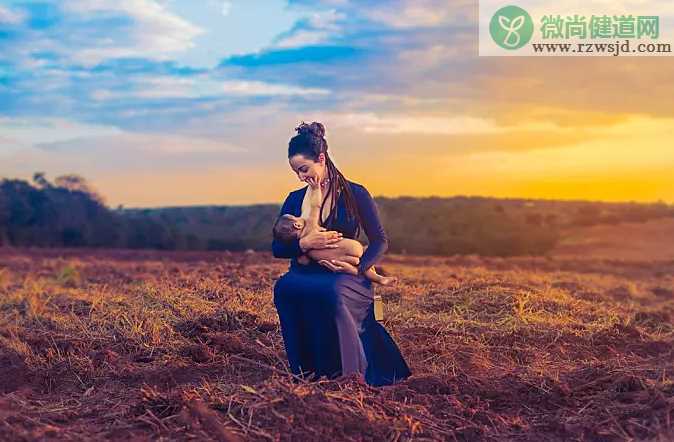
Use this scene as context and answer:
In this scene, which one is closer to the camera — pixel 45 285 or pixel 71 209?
pixel 45 285

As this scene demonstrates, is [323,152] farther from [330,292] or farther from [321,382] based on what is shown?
[321,382]

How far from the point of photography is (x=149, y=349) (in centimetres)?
659

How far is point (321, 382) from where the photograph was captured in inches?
187

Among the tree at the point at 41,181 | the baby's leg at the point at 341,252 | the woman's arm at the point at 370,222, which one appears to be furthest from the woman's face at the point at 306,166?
the tree at the point at 41,181

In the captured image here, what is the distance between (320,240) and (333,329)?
0.57 meters

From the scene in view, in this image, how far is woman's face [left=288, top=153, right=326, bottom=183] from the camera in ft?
16.4

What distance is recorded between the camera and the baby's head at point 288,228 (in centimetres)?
502

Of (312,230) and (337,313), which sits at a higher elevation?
(312,230)

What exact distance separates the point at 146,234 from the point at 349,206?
65.0ft

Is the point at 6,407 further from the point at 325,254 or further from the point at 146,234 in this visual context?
the point at 146,234

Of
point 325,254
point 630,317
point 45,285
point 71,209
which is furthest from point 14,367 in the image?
point 71,209

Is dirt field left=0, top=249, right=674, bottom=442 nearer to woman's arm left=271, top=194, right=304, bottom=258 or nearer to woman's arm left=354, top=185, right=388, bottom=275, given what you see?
woman's arm left=271, top=194, right=304, bottom=258

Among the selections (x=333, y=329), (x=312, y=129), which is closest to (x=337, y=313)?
(x=333, y=329)

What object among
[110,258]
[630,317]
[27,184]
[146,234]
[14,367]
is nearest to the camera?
[14,367]
